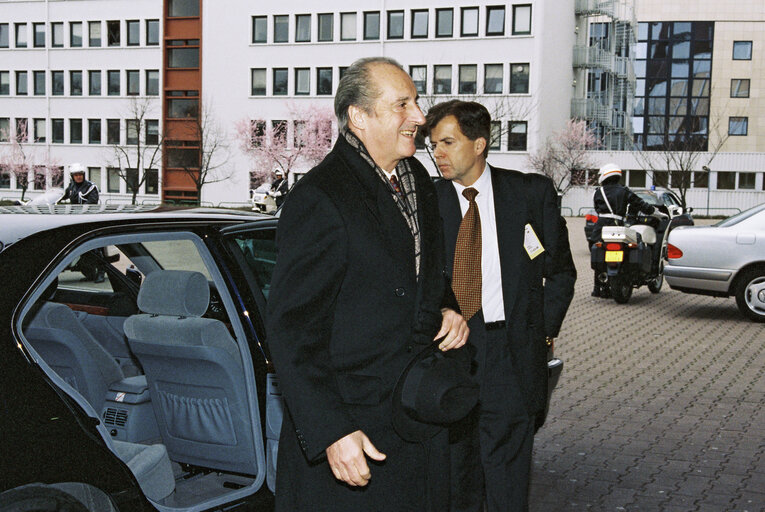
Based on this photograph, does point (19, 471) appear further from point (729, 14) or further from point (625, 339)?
point (729, 14)

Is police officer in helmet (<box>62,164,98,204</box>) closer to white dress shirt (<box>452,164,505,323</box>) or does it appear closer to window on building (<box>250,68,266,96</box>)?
white dress shirt (<box>452,164,505,323</box>)

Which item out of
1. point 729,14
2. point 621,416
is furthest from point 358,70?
point 729,14

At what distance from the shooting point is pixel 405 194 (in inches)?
101

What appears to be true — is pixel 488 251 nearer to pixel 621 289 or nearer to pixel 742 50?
pixel 621 289

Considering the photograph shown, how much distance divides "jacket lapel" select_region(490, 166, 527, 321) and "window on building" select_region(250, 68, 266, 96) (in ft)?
215

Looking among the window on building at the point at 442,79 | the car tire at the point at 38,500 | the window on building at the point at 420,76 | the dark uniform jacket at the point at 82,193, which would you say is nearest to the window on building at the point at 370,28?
the window on building at the point at 420,76

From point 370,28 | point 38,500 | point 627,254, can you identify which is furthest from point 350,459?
point 370,28

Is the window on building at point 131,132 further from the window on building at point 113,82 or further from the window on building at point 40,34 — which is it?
the window on building at point 40,34

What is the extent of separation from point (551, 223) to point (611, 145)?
76.0 meters

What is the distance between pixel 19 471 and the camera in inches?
94.3

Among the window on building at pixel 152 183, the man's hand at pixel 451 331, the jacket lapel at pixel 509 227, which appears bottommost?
the window on building at pixel 152 183

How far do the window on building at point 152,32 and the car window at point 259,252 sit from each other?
70.2 m

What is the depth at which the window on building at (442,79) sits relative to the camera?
2443 inches

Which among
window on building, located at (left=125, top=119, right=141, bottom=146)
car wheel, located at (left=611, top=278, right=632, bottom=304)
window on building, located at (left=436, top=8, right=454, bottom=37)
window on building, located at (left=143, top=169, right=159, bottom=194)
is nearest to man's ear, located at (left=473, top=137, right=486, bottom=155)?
car wheel, located at (left=611, top=278, right=632, bottom=304)
